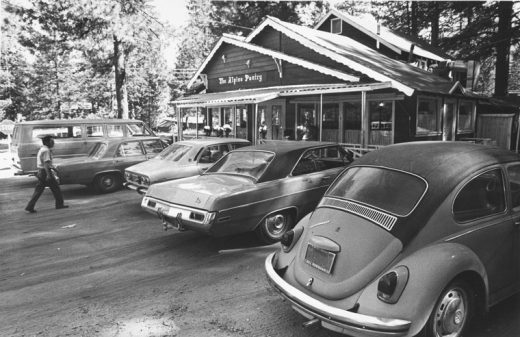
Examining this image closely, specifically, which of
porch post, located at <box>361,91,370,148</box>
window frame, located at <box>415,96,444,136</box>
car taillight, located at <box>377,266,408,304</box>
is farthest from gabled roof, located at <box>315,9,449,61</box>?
car taillight, located at <box>377,266,408,304</box>

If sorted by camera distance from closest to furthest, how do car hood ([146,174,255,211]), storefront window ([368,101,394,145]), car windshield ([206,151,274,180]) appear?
car hood ([146,174,255,211]), car windshield ([206,151,274,180]), storefront window ([368,101,394,145])

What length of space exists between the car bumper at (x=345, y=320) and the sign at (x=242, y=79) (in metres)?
15.1

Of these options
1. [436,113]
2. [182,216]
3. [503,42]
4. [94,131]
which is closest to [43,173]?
[94,131]

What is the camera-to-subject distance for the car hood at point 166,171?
8492mm

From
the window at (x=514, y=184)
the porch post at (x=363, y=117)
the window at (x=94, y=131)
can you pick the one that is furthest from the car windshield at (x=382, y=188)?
the window at (x=94, y=131)

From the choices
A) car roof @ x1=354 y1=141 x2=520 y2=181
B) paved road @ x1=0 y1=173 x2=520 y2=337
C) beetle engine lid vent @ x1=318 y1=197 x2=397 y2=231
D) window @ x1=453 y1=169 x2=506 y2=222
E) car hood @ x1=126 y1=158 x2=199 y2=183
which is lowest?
paved road @ x1=0 y1=173 x2=520 y2=337

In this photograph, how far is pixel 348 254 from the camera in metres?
3.33

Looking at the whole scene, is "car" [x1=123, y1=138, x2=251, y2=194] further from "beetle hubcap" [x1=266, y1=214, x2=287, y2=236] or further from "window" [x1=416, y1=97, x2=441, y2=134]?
"window" [x1=416, y1=97, x2=441, y2=134]

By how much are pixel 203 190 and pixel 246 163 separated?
3.74 ft

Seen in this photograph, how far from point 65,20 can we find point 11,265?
1739cm

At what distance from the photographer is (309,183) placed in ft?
20.9

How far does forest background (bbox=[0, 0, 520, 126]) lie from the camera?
64.5 feet

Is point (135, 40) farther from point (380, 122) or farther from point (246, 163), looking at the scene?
point (246, 163)

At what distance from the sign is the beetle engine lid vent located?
46.6ft
